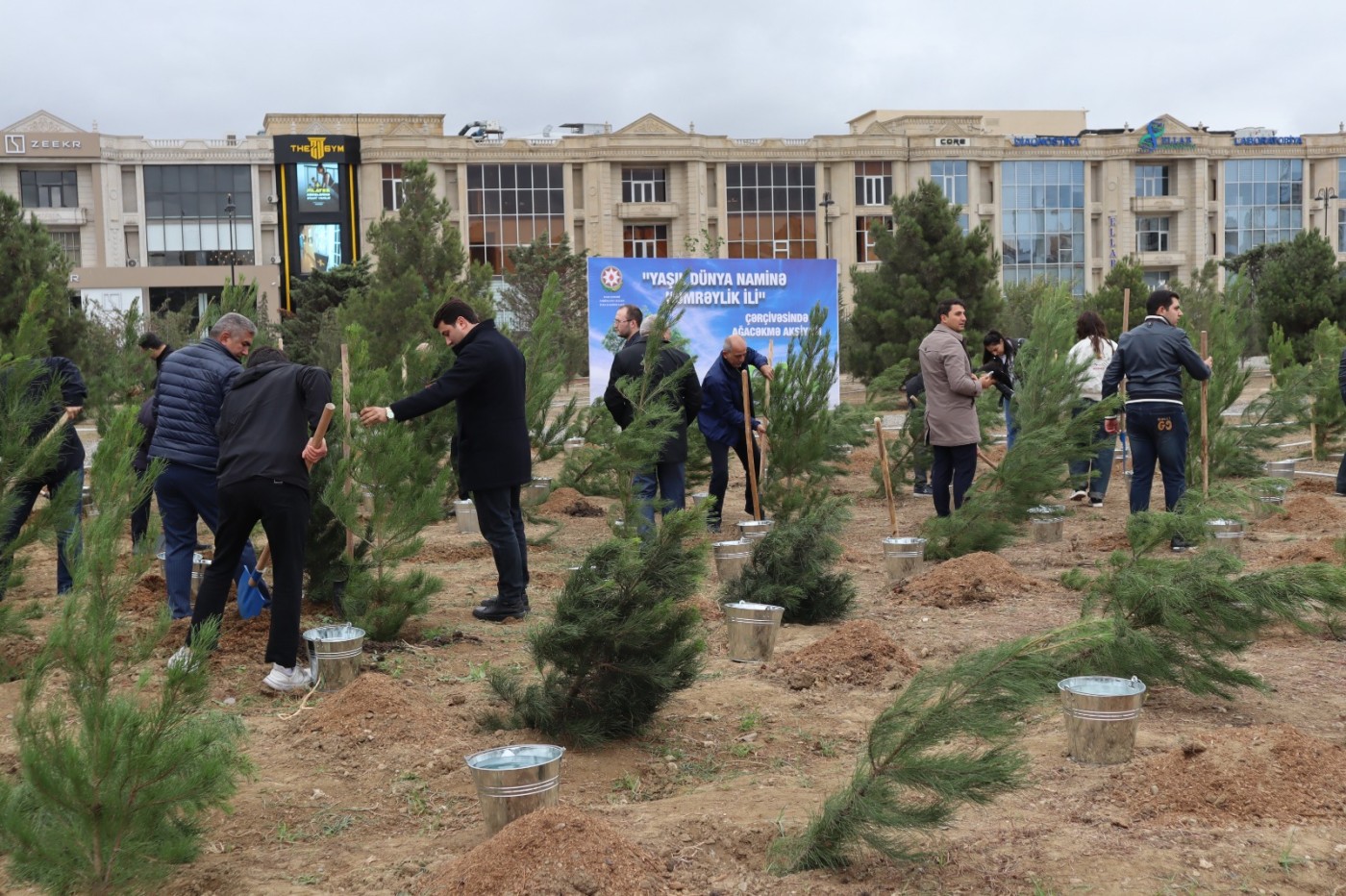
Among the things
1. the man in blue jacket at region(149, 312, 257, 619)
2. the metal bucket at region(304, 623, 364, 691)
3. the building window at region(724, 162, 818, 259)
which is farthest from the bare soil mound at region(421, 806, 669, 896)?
the building window at region(724, 162, 818, 259)

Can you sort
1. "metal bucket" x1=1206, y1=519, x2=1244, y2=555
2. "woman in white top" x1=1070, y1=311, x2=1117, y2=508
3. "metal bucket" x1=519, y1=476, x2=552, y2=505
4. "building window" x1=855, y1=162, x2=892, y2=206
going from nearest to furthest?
"metal bucket" x1=1206, y1=519, x2=1244, y2=555 < "metal bucket" x1=519, y1=476, x2=552, y2=505 < "woman in white top" x1=1070, y1=311, x2=1117, y2=508 < "building window" x1=855, y1=162, x2=892, y2=206

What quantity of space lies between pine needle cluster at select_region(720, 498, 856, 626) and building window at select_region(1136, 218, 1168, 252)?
81.0 m

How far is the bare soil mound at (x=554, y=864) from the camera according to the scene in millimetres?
3316

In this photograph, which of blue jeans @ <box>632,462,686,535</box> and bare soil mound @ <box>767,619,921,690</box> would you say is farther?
blue jeans @ <box>632,462,686,535</box>

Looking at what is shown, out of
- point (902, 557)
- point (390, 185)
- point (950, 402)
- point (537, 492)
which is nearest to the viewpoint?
point (902, 557)

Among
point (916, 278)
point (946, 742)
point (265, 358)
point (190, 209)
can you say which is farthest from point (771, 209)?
point (946, 742)

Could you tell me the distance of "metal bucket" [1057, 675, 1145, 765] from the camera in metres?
4.44

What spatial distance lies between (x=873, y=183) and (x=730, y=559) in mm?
73742

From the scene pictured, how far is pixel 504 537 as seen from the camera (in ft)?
23.6

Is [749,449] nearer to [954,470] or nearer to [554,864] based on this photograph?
[954,470]

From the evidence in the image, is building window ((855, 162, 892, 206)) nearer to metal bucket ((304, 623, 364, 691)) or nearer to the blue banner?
the blue banner

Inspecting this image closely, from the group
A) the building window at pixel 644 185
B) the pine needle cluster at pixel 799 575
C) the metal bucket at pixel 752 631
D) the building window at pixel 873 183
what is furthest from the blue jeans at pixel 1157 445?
the building window at pixel 873 183

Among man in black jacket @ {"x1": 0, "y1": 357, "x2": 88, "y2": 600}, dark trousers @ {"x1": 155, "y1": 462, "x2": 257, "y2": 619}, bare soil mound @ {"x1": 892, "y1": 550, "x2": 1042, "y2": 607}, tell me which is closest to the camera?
man in black jacket @ {"x1": 0, "y1": 357, "x2": 88, "y2": 600}

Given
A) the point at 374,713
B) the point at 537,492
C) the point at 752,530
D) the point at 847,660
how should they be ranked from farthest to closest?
the point at 537,492, the point at 752,530, the point at 847,660, the point at 374,713
